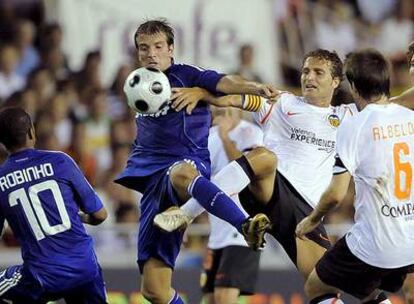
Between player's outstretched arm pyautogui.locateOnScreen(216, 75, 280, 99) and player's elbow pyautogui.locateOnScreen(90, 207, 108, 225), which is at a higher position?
player's outstretched arm pyautogui.locateOnScreen(216, 75, 280, 99)

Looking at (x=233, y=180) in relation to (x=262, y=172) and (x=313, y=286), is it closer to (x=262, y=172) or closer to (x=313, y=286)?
(x=262, y=172)

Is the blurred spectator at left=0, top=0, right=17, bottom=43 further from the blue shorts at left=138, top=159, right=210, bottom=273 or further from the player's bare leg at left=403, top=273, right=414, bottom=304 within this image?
the player's bare leg at left=403, top=273, right=414, bottom=304

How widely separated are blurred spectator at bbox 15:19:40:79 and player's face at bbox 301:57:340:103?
6.12 m

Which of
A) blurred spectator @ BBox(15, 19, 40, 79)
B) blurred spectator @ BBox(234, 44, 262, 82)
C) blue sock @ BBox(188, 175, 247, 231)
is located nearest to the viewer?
blue sock @ BBox(188, 175, 247, 231)

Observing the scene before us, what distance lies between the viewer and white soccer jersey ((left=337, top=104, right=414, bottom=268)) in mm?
8164

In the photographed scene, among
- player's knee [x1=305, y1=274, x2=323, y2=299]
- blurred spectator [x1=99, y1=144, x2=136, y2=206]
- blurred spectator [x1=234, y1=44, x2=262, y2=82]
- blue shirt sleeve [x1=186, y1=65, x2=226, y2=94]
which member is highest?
blue shirt sleeve [x1=186, y1=65, x2=226, y2=94]

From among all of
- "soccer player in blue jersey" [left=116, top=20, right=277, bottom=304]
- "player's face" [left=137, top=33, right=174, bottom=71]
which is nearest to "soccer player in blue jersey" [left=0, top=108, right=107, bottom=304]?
"soccer player in blue jersey" [left=116, top=20, right=277, bottom=304]

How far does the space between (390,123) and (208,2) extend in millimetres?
7672

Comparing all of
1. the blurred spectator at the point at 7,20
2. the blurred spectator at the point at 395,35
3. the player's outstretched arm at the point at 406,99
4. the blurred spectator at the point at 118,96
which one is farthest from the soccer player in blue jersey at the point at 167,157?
the blurred spectator at the point at 395,35

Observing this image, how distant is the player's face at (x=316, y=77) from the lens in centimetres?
946

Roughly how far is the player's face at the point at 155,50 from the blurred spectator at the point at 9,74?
588 centimetres

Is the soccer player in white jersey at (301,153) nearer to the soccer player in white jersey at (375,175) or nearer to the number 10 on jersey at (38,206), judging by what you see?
the soccer player in white jersey at (375,175)

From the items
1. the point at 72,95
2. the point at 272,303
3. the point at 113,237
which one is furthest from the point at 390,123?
the point at 72,95

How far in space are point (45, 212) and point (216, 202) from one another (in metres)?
1.09
